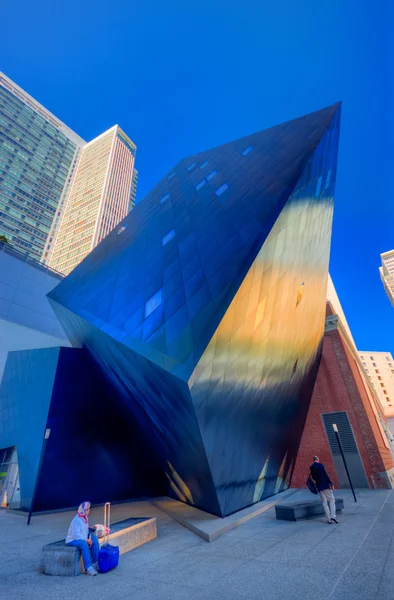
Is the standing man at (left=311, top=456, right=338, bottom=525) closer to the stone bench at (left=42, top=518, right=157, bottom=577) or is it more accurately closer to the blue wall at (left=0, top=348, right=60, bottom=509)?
the stone bench at (left=42, top=518, right=157, bottom=577)

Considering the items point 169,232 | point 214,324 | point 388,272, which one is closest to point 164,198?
point 169,232

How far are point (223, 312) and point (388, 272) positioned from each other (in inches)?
7243

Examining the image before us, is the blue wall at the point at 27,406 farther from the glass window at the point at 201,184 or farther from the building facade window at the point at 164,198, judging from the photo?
the glass window at the point at 201,184

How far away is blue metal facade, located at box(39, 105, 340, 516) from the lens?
771 cm

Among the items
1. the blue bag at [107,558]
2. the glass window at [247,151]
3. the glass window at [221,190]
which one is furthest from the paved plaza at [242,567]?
the glass window at [247,151]

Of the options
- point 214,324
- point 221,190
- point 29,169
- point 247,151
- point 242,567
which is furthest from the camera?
point 29,169

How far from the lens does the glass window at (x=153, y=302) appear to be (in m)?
9.12

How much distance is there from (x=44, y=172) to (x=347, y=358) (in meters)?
111

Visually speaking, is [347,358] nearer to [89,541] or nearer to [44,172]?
[89,541]

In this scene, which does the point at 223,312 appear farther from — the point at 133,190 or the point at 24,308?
the point at 133,190

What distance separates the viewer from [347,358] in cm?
1838

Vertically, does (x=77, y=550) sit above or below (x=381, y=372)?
below

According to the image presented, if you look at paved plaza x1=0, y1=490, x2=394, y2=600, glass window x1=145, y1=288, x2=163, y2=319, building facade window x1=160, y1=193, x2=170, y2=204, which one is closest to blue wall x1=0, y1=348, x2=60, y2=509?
paved plaza x1=0, y1=490, x2=394, y2=600

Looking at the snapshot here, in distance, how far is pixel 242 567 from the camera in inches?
194
